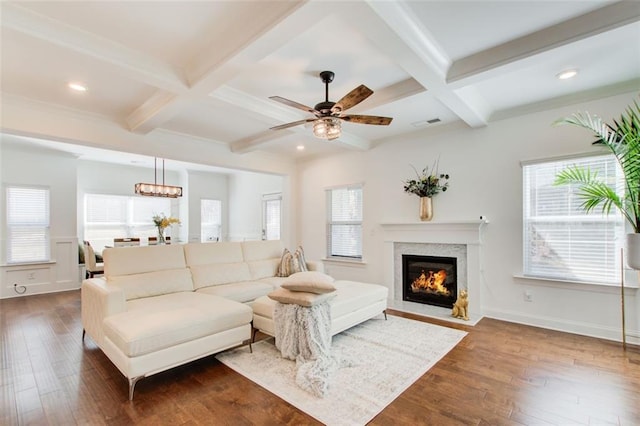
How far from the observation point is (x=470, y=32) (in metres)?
2.41

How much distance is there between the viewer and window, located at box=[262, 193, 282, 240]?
793cm

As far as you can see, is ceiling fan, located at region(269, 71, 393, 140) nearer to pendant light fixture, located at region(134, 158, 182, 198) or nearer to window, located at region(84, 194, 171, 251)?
pendant light fixture, located at region(134, 158, 182, 198)

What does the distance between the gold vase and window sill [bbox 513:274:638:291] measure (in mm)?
1356

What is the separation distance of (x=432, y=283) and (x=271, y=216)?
4.58m

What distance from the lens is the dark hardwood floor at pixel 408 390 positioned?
2.09 metres

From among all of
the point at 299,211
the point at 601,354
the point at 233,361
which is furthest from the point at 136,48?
the point at 601,354

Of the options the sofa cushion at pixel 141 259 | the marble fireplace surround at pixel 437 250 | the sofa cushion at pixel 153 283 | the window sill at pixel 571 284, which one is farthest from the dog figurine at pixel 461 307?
the sofa cushion at pixel 141 259

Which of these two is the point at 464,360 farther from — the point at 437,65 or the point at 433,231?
the point at 437,65

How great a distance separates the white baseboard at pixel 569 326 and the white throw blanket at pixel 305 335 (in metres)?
2.62

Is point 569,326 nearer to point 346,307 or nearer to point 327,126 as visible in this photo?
point 346,307

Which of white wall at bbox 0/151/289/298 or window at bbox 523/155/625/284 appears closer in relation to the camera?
window at bbox 523/155/625/284

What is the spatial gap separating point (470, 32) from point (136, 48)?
8.95ft

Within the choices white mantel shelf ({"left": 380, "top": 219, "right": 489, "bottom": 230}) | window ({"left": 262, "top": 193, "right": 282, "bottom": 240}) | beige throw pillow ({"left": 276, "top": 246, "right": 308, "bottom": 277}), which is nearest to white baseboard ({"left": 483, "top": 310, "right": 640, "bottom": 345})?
white mantel shelf ({"left": 380, "top": 219, "right": 489, "bottom": 230})

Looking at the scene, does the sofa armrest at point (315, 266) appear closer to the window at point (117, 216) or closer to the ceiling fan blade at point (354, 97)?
the ceiling fan blade at point (354, 97)
